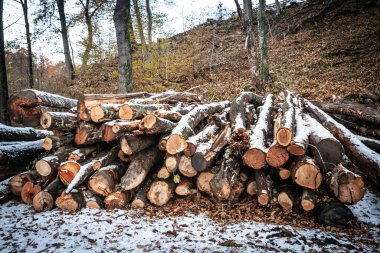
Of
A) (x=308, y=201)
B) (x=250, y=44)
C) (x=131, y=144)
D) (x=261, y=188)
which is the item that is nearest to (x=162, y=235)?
(x=131, y=144)

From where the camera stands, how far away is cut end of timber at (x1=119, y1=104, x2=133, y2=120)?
4.04m

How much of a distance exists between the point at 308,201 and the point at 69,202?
3.43 m

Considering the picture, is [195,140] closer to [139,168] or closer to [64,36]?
[139,168]

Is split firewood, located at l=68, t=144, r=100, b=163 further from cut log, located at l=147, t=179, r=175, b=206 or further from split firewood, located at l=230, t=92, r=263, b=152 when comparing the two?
split firewood, located at l=230, t=92, r=263, b=152

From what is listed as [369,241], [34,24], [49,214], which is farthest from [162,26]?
[369,241]

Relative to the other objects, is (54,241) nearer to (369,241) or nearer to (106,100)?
(106,100)

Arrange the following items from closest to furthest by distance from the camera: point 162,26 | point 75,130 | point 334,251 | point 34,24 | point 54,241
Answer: point 334,251
point 54,241
point 75,130
point 162,26
point 34,24

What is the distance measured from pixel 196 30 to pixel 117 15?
556 inches

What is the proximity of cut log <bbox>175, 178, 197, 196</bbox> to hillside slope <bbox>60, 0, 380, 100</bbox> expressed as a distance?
4553 millimetres

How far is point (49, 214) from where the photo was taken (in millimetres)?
3602

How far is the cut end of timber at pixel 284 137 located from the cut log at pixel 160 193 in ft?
6.04

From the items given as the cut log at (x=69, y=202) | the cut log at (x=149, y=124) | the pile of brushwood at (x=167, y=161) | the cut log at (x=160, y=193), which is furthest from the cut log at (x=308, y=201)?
the cut log at (x=69, y=202)

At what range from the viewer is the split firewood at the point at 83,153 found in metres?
4.13

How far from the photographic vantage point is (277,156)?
3.43m
